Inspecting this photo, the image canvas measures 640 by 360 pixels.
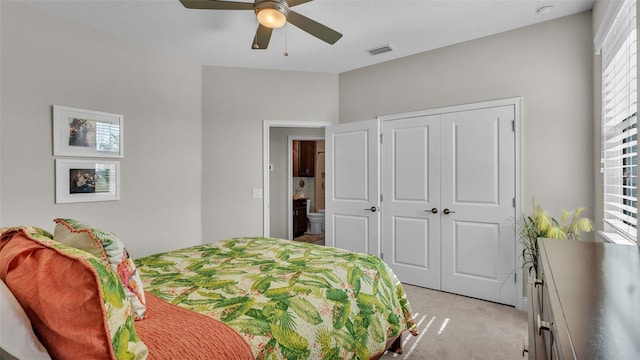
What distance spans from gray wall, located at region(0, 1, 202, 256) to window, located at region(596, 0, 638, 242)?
393 cm

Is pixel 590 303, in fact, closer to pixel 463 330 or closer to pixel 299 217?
pixel 463 330

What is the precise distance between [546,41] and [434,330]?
9.06ft

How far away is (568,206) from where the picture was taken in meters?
2.91

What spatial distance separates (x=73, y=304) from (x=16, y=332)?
0.43ft

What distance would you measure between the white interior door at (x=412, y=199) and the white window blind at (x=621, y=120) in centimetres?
142

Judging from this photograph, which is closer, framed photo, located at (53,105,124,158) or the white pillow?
the white pillow

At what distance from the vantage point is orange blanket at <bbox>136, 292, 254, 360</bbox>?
1.12 meters

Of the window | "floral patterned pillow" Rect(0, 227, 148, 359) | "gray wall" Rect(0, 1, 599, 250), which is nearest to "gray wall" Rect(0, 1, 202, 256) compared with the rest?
"gray wall" Rect(0, 1, 599, 250)

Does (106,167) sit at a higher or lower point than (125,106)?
lower

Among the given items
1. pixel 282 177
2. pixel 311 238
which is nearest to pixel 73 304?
pixel 282 177

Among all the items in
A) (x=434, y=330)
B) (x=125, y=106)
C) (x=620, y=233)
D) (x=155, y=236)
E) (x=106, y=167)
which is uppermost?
(x=125, y=106)

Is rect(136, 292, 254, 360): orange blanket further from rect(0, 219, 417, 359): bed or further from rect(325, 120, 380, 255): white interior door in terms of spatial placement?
rect(325, 120, 380, 255): white interior door

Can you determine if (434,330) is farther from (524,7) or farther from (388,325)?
(524,7)

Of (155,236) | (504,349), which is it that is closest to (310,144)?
(155,236)
